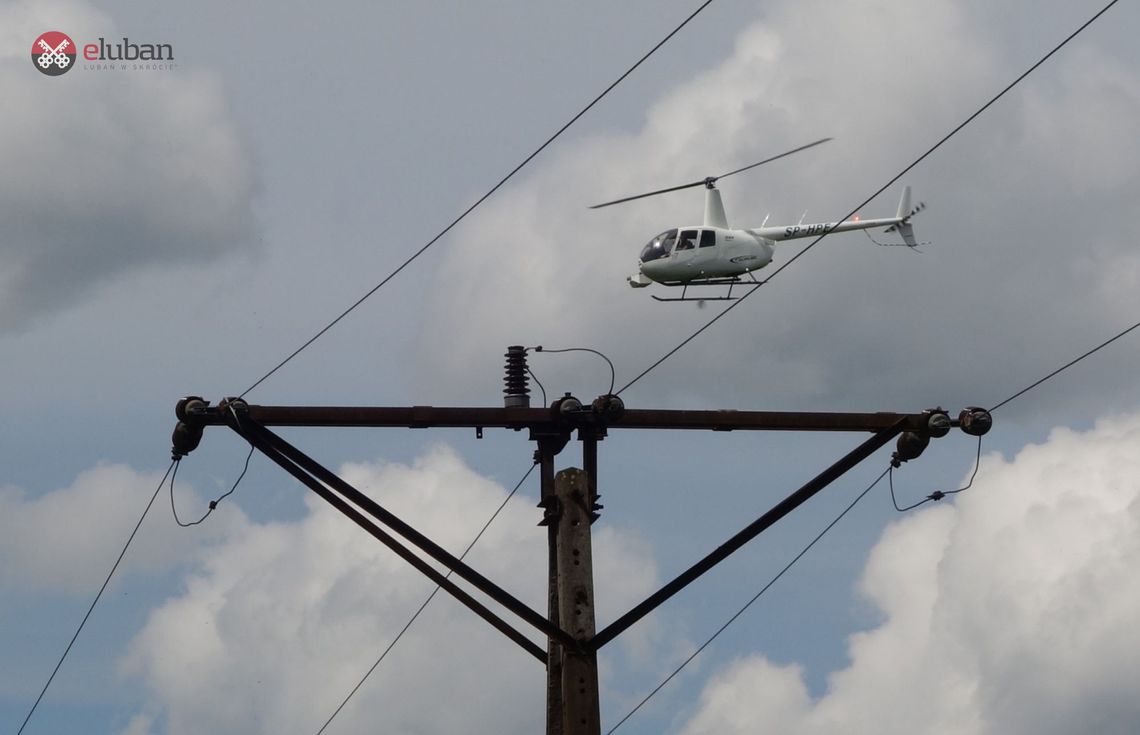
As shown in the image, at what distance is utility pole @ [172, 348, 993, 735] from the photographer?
15.0 m

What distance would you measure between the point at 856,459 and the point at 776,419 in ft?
2.51

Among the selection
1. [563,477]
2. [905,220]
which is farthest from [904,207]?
[563,477]

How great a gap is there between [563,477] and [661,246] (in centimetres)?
2449

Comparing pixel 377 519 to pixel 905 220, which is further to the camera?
pixel 905 220

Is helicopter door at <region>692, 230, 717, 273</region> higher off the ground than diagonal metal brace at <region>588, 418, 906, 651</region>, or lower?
higher

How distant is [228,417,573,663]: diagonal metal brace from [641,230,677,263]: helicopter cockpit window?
24.4 m

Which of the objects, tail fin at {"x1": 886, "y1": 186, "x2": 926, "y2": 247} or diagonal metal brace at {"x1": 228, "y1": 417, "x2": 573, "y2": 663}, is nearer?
diagonal metal brace at {"x1": 228, "y1": 417, "x2": 573, "y2": 663}

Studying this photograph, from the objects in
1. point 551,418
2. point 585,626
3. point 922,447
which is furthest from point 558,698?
point 922,447

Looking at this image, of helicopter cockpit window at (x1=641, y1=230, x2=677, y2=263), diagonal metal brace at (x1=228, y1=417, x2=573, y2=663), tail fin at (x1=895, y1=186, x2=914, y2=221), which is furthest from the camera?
tail fin at (x1=895, y1=186, x2=914, y2=221)

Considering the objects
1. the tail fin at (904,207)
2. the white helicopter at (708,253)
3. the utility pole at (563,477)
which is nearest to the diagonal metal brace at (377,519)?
the utility pole at (563,477)

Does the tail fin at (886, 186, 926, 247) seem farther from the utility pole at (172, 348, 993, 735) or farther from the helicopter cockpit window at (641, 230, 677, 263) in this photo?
the utility pole at (172, 348, 993, 735)

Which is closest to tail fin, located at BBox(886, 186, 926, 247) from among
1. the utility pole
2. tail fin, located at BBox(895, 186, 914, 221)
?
tail fin, located at BBox(895, 186, 914, 221)

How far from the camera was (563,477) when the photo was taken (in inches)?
Answer: 606

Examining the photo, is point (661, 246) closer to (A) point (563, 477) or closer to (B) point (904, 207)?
(B) point (904, 207)
